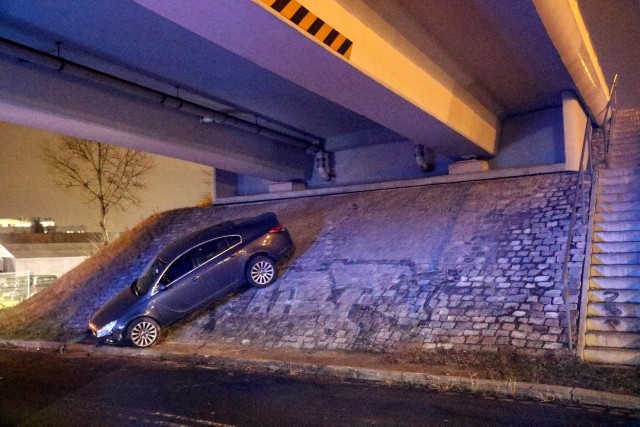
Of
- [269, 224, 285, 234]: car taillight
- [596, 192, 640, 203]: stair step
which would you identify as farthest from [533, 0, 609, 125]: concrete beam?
[269, 224, 285, 234]: car taillight

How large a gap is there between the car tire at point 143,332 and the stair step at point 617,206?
928 cm

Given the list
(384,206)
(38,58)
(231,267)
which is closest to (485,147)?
(384,206)

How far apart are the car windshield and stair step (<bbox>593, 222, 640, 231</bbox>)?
8.69 m

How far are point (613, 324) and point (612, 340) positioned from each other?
367mm

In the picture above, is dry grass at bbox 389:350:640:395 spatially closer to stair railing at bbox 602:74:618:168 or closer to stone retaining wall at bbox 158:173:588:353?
stone retaining wall at bbox 158:173:588:353

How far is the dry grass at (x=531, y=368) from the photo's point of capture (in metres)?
6.69

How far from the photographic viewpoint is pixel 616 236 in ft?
32.4

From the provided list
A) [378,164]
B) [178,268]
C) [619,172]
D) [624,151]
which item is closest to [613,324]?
[619,172]

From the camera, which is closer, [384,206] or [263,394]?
[263,394]

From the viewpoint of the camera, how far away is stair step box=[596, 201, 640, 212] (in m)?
10.6

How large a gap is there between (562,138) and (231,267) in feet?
28.9

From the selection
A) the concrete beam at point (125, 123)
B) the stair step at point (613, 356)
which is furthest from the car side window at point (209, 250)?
the stair step at point (613, 356)

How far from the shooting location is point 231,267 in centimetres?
1188

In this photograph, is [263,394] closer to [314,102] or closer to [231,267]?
[231,267]
